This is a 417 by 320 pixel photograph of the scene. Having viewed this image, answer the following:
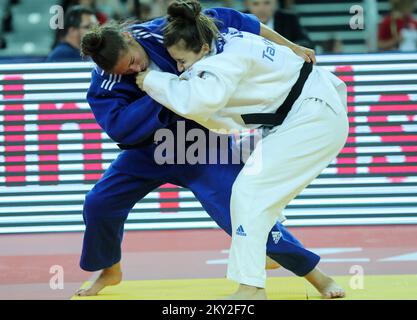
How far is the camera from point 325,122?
4.70m

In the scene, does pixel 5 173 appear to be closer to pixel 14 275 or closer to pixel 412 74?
pixel 14 275

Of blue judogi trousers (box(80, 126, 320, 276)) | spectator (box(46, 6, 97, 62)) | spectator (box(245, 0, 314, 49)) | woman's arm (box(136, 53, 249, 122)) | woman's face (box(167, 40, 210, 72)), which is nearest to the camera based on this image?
woman's arm (box(136, 53, 249, 122))

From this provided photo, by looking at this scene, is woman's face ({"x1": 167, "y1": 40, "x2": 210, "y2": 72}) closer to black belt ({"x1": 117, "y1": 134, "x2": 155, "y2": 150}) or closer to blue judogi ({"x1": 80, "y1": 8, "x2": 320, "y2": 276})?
blue judogi ({"x1": 80, "y1": 8, "x2": 320, "y2": 276})

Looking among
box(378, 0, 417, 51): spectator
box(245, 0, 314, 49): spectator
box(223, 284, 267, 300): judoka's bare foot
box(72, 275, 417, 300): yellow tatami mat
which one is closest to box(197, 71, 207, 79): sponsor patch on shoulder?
box(223, 284, 267, 300): judoka's bare foot

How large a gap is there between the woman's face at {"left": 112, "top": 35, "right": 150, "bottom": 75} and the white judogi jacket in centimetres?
13

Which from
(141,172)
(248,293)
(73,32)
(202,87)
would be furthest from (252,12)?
(248,293)

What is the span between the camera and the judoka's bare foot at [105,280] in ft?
17.0

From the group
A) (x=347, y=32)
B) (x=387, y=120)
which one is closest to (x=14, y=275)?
(x=387, y=120)

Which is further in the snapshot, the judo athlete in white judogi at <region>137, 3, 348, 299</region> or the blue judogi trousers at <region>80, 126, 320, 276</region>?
the blue judogi trousers at <region>80, 126, 320, 276</region>

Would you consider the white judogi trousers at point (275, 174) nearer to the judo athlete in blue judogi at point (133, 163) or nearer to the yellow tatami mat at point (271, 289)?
the judo athlete in blue judogi at point (133, 163)

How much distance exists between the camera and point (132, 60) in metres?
4.54

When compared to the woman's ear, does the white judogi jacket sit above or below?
below

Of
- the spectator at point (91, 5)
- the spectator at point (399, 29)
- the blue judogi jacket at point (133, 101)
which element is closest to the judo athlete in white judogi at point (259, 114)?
the blue judogi jacket at point (133, 101)

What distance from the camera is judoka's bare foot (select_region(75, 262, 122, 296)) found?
203 inches
